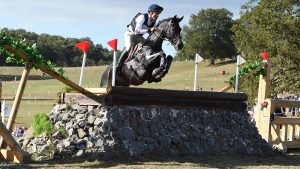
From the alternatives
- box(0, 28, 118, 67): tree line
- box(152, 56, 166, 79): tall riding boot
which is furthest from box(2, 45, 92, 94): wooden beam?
box(0, 28, 118, 67): tree line

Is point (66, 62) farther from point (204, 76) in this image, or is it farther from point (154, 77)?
point (154, 77)

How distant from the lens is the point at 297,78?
27.2 metres

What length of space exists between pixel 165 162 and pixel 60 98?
2478 millimetres

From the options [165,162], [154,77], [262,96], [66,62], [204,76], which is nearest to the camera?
[165,162]

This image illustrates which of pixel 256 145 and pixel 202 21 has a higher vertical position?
pixel 202 21

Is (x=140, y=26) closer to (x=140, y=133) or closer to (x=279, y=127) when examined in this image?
(x=140, y=133)

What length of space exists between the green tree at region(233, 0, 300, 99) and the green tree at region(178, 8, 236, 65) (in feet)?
105

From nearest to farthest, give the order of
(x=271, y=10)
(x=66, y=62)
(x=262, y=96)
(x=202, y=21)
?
1. (x=262, y=96)
2. (x=271, y=10)
3. (x=202, y=21)
4. (x=66, y=62)

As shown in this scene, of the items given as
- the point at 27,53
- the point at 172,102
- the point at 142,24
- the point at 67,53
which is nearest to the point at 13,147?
the point at 27,53

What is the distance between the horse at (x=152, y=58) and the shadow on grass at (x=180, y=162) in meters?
1.58

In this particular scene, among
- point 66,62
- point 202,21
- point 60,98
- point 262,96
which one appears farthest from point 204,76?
point 60,98

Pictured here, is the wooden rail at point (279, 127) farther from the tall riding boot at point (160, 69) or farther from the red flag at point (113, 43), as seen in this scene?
the red flag at point (113, 43)

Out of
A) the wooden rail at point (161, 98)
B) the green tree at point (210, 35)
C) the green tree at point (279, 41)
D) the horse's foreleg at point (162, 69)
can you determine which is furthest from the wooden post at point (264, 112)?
the green tree at point (210, 35)

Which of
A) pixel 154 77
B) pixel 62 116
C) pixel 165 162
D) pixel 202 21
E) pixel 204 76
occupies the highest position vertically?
pixel 202 21
